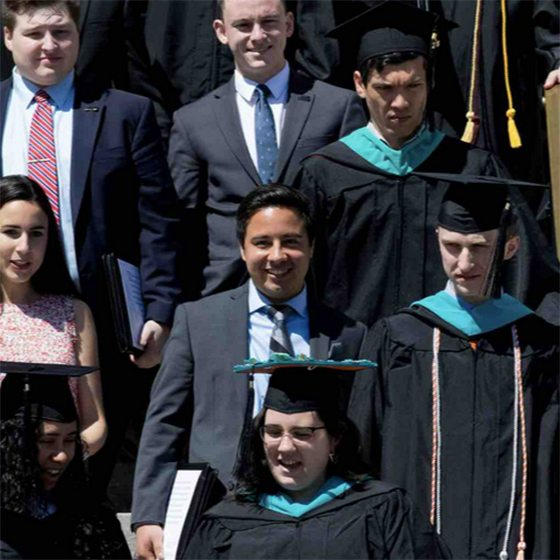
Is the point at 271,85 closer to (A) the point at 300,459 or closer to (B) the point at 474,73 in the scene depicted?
(B) the point at 474,73

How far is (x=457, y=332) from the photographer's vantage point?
766 cm

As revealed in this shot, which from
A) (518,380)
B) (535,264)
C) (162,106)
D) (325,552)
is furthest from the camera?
(162,106)

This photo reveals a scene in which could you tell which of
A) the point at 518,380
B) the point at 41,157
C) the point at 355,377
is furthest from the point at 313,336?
the point at 41,157

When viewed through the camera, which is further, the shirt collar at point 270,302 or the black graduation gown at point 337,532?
the shirt collar at point 270,302

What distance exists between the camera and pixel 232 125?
857 centimetres

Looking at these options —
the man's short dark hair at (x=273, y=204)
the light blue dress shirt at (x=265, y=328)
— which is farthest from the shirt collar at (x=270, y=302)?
the man's short dark hair at (x=273, y=204)

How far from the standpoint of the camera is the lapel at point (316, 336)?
7680 millimetres

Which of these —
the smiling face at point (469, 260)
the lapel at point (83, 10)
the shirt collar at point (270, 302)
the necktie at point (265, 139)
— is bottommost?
the shirt collar at point (270, 302)

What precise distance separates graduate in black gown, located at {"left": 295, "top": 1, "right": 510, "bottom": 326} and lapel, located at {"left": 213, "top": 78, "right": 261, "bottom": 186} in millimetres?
231

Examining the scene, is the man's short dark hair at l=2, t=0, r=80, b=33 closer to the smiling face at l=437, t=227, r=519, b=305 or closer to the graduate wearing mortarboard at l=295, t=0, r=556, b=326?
the graduate wearing mortarboard at l=295, t=0, r=556, b=326

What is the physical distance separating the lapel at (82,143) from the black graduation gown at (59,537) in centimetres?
150

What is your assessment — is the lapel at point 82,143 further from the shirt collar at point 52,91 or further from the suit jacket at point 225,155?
the suit jacket at point 225,155

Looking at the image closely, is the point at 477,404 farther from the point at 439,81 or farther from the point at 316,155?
the point at 439,81

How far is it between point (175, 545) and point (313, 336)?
41.5 inches
